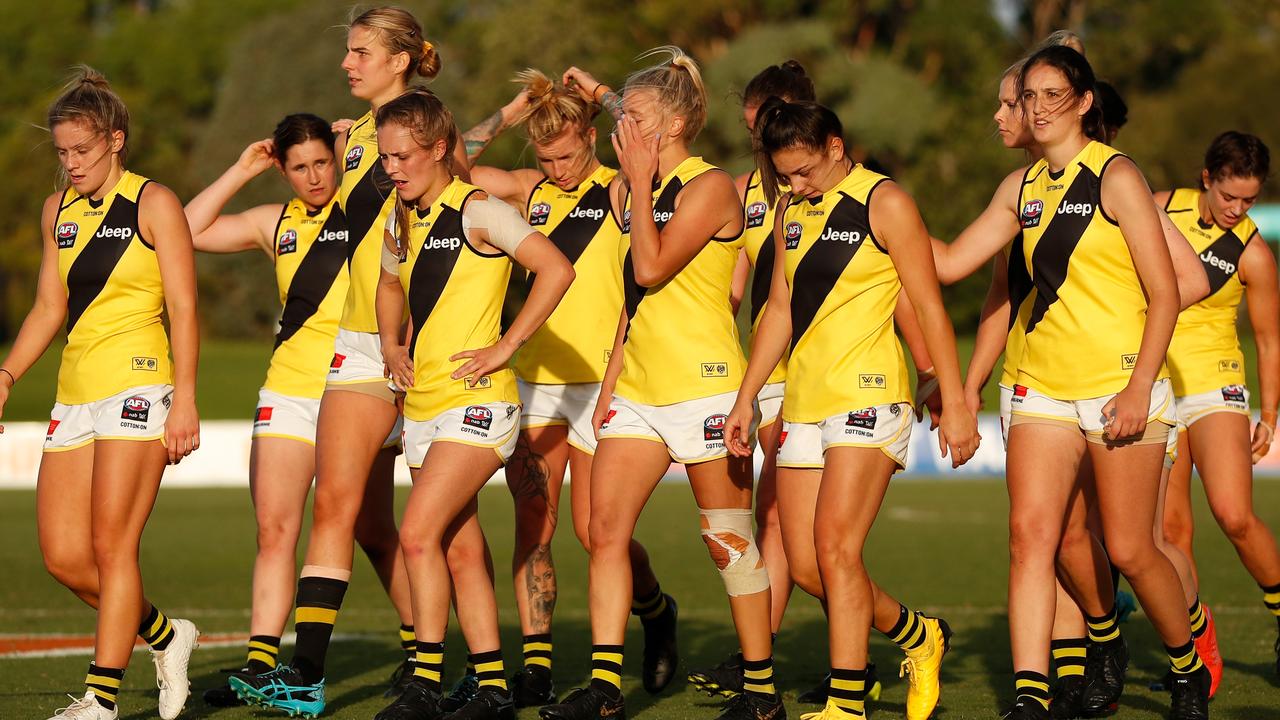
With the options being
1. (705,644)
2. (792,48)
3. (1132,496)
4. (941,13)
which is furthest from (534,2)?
(1132,496)

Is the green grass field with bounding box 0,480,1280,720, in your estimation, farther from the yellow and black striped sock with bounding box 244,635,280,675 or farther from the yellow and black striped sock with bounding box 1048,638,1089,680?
the yellow and black striped sock with bounding box 1048,638,1089,680

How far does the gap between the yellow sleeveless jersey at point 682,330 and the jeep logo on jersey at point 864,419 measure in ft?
1.85

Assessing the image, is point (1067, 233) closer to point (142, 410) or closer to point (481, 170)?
point (481, 170)

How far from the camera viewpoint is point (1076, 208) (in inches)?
246

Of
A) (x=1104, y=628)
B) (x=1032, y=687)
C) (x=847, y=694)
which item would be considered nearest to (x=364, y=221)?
(x=847, y=694)

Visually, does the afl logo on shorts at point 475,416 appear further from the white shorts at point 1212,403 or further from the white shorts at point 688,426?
the white shorts at point 1212,403

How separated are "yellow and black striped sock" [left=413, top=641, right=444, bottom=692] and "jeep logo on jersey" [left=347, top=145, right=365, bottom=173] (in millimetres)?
2203

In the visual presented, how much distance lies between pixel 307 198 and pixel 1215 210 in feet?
14.4

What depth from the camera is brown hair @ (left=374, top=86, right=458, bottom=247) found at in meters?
6.46

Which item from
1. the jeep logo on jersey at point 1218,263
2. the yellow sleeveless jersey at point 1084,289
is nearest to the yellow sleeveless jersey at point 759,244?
the yellow sleeveless jersey at point 1084,289

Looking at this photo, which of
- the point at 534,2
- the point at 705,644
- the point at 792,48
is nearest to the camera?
the point at 705,644

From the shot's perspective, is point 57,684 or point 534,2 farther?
point 534,2


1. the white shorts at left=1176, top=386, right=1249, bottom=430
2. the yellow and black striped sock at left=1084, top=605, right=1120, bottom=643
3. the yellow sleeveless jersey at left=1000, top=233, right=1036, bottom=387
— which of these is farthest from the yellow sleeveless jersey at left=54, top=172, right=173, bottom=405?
the white shorts at left=1176, top=386, right=1249, bottom=430

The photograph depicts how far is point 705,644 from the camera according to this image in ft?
31.1
